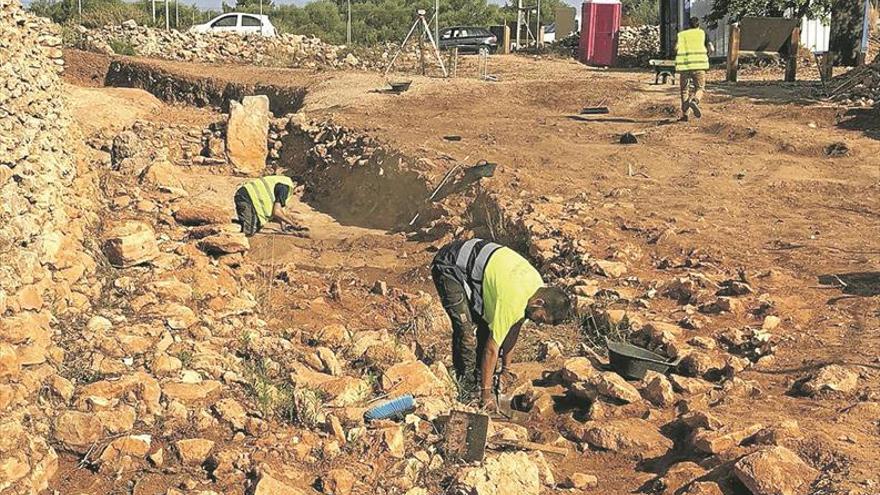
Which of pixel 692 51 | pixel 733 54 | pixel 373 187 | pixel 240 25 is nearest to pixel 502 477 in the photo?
pixel 373 187

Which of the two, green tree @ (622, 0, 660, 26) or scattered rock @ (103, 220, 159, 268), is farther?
green tree @ (622, 0, 660, 26)

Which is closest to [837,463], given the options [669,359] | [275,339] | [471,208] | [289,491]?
[669,359]

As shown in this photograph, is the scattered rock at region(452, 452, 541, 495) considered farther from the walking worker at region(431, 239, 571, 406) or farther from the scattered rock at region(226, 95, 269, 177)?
the scattered rock at region(226, 95, 269, 177)

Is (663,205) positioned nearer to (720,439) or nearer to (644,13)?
(720,439)

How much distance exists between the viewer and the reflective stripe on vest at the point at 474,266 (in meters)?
5.66

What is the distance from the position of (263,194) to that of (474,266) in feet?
16.2

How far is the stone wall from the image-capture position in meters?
4.23

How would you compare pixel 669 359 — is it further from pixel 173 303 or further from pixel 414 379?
Answer: pixel 173 303

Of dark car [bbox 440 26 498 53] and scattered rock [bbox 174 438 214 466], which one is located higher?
dark car [bbox 440 26 498 53]

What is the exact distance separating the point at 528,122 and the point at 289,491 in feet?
38.3

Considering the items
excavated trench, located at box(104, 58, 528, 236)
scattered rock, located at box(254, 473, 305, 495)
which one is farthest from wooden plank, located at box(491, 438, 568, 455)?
excavated trench, located at box(104, 58, 528, 236)

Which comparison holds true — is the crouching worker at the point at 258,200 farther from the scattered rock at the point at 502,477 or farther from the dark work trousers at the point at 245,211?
the scattered rock at the point at 502,477

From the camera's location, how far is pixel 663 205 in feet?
33.6

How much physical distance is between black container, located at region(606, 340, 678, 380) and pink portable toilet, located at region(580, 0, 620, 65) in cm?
2085
